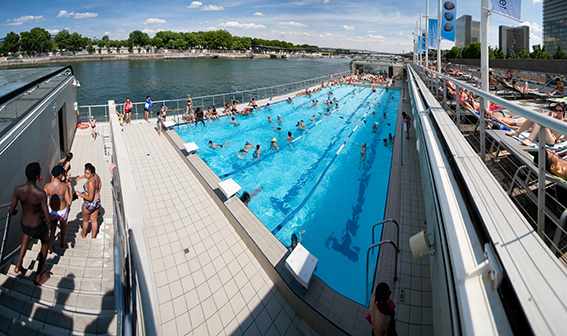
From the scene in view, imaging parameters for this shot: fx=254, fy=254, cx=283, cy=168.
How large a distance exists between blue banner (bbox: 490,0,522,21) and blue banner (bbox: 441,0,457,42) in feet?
25.1

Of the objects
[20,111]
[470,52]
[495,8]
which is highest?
[470,52]

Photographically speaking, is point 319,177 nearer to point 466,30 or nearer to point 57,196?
point 57,196

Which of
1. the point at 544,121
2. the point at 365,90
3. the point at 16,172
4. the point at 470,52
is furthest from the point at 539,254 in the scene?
the point at 470,52

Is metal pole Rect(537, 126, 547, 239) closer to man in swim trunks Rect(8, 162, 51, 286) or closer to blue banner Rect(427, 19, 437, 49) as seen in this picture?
man in swim trunks Rect(8, 162, 51, 286)

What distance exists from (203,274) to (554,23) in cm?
9141

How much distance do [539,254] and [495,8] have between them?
4935 mm

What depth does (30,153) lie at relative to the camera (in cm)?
578

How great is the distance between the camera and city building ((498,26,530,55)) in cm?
8281

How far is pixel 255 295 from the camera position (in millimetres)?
4410

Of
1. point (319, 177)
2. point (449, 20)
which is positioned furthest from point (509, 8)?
point (449, 20)

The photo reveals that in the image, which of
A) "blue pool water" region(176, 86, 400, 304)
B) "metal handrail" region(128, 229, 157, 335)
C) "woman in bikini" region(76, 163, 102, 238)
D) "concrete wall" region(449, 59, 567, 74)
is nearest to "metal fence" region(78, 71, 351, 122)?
"blue pool water" region(176, 86, 400, 304)

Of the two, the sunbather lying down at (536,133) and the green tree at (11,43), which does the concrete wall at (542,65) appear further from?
the green tree at (11,43)

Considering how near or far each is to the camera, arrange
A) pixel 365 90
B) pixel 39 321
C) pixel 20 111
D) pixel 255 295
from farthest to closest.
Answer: pixel 365 90 → pixel 20 111 → pixel 255 295 → pixel 39 321

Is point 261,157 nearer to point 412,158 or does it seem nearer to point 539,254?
point 412,158
